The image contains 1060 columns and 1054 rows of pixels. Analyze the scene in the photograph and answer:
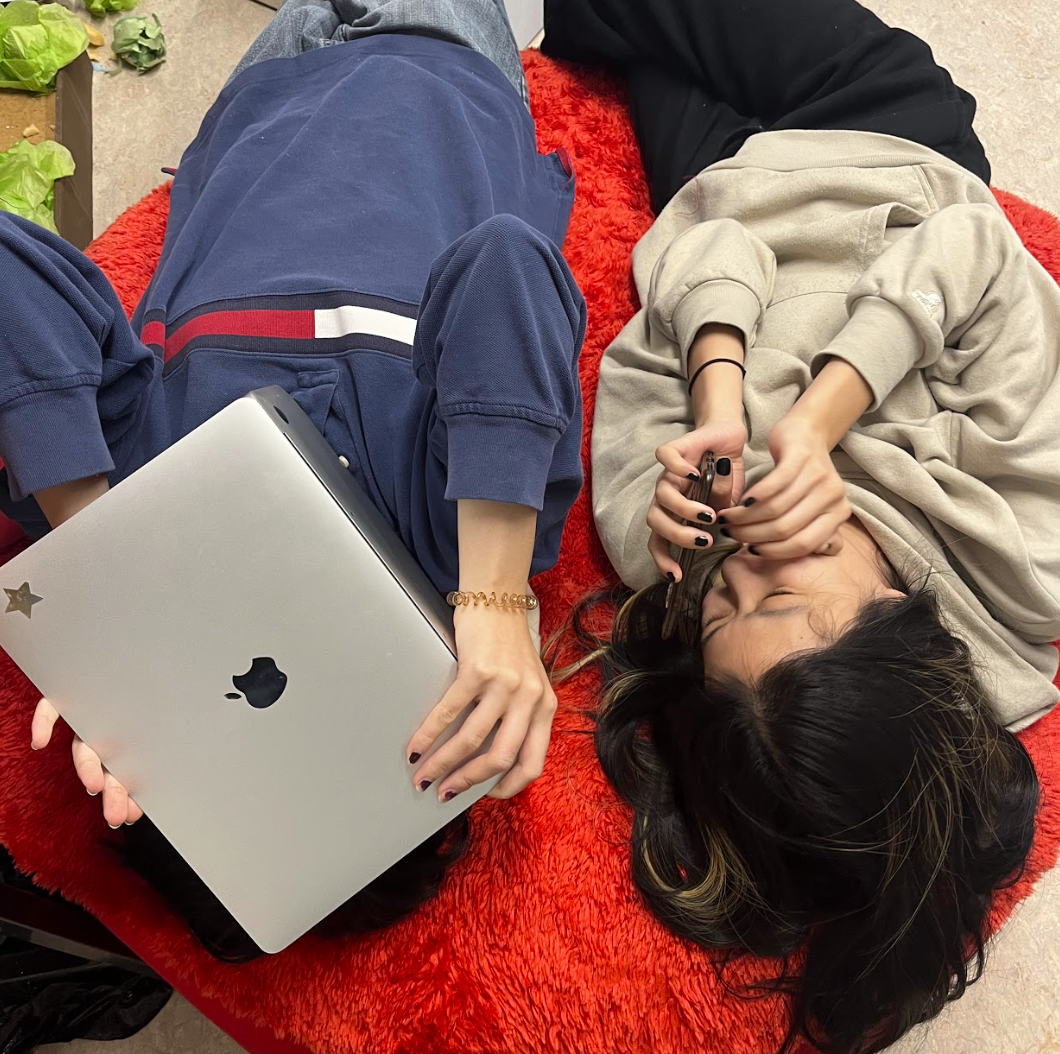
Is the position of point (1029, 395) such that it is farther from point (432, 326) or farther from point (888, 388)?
point (432, 326)

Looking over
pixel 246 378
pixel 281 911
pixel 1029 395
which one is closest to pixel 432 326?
pixel 246 378

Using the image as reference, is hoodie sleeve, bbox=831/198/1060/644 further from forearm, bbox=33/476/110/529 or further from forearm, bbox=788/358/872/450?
forearm, bbox=33/476/110/529

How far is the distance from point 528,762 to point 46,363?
1.49ft

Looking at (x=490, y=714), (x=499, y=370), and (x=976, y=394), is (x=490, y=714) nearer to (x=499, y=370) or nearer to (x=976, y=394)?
(x=499, y=370)

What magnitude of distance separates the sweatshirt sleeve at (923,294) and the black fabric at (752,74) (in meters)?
0.22

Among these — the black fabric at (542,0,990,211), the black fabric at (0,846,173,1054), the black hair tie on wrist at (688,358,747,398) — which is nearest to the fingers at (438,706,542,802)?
the black hair tie on wrist at (688,358,747,398)

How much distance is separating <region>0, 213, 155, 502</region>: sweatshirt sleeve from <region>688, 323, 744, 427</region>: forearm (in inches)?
20.6

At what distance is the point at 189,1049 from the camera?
3.24ft

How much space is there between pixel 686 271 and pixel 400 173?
31 centimetres

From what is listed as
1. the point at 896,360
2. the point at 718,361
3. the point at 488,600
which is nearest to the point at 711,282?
the point at 718,361

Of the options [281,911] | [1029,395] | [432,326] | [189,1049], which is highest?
[432,326]

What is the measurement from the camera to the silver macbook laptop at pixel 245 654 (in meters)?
0.55

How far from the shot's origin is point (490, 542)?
0.63m

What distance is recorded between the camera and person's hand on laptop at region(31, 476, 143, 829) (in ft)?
1.93
